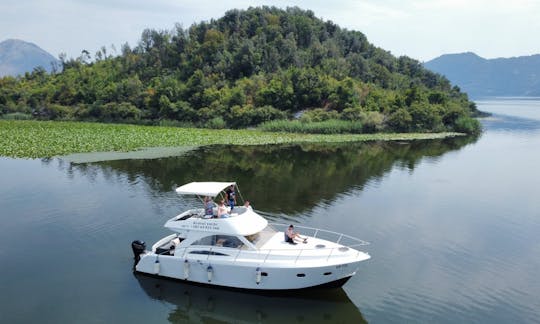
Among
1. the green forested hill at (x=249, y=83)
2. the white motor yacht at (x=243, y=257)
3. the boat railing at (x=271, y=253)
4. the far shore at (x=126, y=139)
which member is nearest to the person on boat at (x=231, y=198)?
the white motor yacht at (x=243, y=257)

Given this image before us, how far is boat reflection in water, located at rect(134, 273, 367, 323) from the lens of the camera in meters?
17.3

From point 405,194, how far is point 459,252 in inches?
490

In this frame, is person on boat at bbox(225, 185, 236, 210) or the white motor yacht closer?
the white motor yacht

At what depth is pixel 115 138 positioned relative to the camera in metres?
62.2

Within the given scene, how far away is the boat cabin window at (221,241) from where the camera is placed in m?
19.2

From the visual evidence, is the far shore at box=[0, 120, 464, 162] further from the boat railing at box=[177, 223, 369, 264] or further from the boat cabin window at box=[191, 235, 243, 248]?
the boat railing at box=[177, 223, 369, 264]

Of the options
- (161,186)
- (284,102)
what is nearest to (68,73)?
(284,102)

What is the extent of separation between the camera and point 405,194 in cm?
3591

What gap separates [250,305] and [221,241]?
3.07 m

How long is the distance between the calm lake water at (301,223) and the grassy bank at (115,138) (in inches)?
275

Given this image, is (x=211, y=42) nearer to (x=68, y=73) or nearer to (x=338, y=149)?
(x=68, y=73)

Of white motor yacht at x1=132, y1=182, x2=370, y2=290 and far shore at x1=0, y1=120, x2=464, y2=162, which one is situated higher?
far shore at x1=0, y1=120, x2=464, y2=162

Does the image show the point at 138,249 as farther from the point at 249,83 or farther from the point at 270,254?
the point at 249,83

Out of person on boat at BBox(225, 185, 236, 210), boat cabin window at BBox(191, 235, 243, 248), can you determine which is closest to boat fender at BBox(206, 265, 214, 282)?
boat cabin window at BBox(191, 235, 243, 248)
